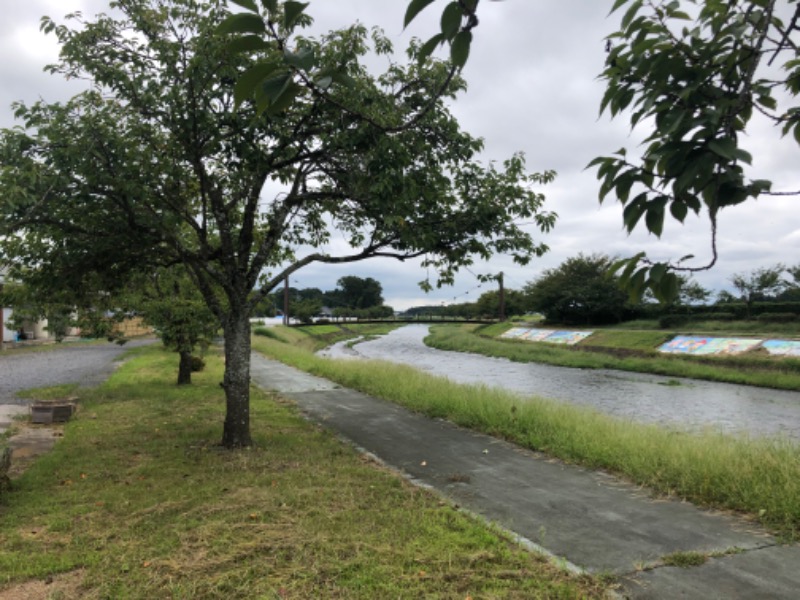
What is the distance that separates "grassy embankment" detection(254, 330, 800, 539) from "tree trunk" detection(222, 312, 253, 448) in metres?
3.79

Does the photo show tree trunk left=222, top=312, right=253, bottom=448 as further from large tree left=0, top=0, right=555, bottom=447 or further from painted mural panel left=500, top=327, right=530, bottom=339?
painted mural panel left=500, top=327, right=530, bottom=339

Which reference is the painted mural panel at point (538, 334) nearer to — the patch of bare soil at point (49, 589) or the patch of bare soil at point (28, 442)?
the patch of bare soil at point (28, 442)

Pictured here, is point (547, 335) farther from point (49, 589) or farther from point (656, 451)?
point (49, 589)

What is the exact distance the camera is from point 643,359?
3003 cm

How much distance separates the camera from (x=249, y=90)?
1306 millimetres

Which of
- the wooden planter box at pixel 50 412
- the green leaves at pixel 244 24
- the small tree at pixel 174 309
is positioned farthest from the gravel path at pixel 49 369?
the green leaves at pixel 244 24

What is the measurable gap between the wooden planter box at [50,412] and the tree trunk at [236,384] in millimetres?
3835

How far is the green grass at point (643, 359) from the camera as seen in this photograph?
2344cm

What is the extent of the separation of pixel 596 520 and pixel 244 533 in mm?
2965

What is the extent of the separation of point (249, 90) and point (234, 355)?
662 cm

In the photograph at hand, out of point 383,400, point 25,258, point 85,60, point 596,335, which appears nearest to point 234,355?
point 25,258

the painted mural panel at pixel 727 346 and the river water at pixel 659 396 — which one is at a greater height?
the painted mural panel at pixel 727 346

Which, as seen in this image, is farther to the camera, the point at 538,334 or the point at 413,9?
the point at 538,334

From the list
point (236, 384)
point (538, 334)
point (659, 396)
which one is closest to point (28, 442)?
point (236, 384)
